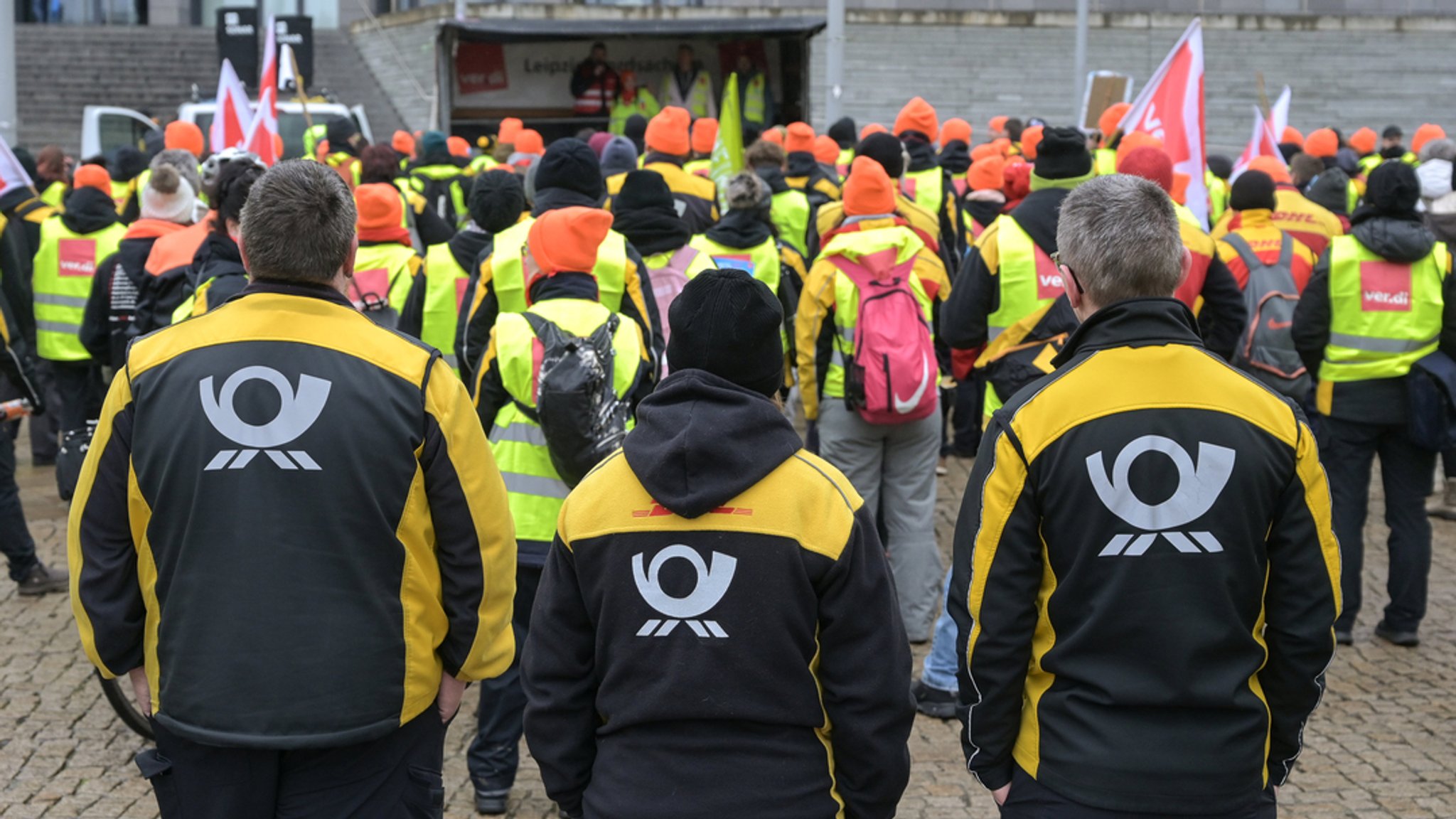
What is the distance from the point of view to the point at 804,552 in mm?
2795

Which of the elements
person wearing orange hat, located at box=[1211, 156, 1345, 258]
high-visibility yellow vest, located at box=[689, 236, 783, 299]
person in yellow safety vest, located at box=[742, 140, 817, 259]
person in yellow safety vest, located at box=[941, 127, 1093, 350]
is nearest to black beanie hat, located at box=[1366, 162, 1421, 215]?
person wearing orange hat, located at box=[1211, 156, 1345, 258]

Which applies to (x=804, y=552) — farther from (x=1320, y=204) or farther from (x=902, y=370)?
(x=1320, y=204)

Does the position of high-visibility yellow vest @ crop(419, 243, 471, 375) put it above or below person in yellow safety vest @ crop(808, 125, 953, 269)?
below

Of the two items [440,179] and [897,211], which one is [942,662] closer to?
[897,211]

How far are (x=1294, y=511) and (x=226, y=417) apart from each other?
204 centimetres

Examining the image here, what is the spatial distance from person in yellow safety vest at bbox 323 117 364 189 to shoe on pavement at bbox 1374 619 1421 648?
723cm

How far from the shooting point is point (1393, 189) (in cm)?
646

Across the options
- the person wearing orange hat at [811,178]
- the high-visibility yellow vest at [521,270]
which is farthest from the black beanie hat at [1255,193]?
the person wearing orange hat at [811,178]

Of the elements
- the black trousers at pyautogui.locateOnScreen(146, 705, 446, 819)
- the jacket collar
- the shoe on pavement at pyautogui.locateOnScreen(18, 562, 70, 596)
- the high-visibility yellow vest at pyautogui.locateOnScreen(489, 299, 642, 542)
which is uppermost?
the jacket collar

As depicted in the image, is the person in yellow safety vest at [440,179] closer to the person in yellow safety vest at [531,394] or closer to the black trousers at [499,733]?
the person in yellow safety vest at [531,394]

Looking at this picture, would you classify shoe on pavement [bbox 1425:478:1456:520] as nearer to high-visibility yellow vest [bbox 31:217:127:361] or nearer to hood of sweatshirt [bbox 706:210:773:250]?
hood of sweatshirt [bbox 706:210:773:250]

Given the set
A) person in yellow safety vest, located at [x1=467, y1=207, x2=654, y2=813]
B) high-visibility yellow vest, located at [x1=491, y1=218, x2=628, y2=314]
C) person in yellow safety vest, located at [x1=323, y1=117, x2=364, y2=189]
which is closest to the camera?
person in yellow safety vest, located at [x1=467, y1=207, x2=654, y2=813]

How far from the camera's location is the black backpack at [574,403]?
4.59m

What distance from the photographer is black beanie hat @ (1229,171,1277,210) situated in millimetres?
7340
